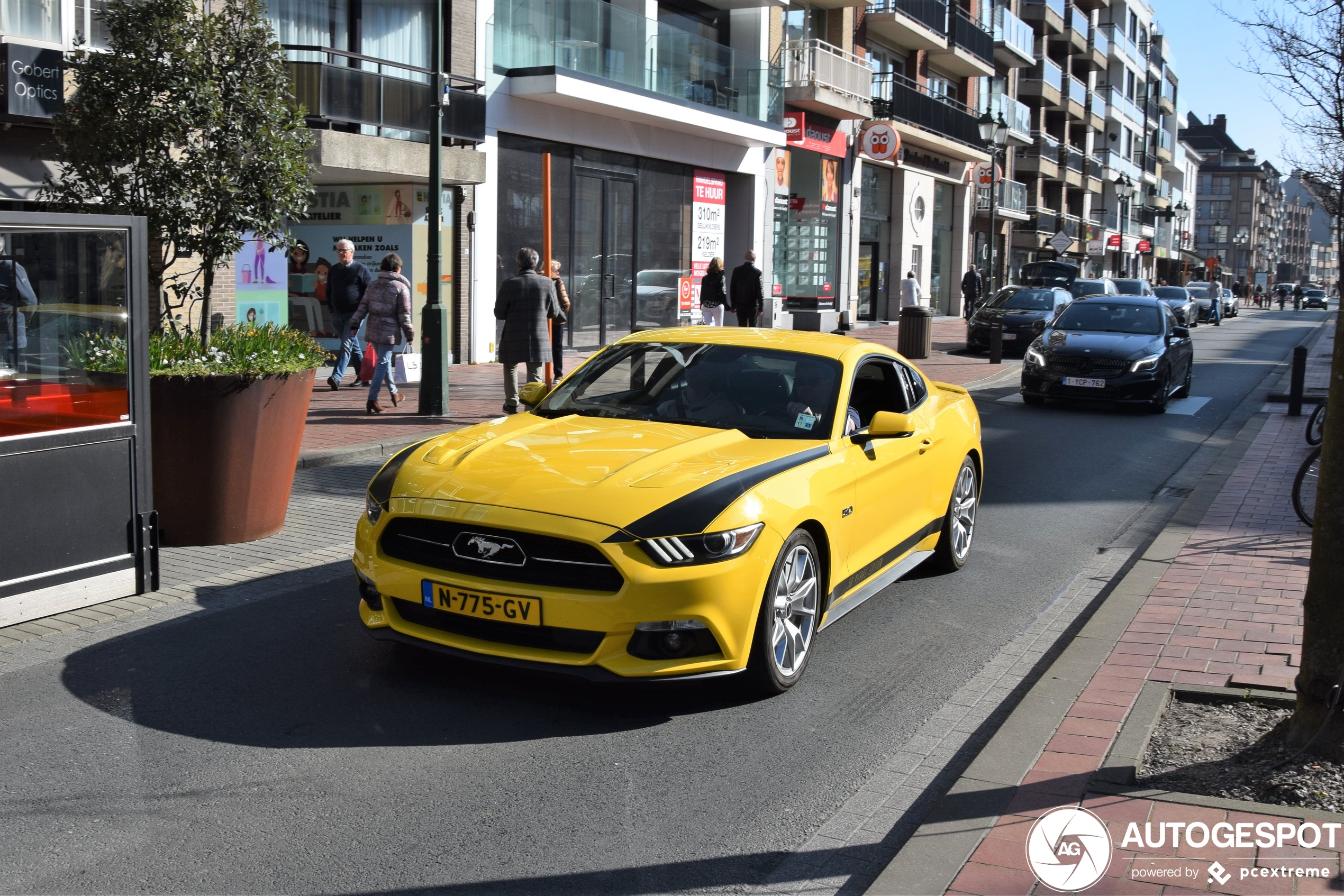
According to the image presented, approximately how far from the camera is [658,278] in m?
26.3

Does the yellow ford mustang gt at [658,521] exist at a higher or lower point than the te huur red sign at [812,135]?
lower

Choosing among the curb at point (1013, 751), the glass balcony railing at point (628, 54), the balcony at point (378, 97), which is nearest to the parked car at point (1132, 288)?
the glass balcony railing at point (628, 54)

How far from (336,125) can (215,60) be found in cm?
1020

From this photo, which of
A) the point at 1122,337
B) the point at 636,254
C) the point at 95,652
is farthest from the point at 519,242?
the point at 95,652

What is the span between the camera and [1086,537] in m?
9.04

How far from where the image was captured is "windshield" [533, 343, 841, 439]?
6.05 metres

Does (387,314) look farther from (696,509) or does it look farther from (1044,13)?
(1044,13)

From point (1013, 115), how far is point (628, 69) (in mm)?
32251

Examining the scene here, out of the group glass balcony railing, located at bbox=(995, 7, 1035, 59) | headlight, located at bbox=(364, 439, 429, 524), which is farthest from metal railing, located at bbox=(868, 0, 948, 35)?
headlight, located at bbox=(364, 439, 429, 524)

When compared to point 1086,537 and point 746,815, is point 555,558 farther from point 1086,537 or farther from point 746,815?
point 1086,537

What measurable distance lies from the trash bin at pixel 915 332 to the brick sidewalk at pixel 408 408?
982 millimetres

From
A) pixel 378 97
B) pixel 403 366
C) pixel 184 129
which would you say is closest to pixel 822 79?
pixel 378 97

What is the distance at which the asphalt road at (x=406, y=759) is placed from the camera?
144 inches

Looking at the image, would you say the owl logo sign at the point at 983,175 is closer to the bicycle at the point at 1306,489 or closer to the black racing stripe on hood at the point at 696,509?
the bicycle at the point at 1306,489
